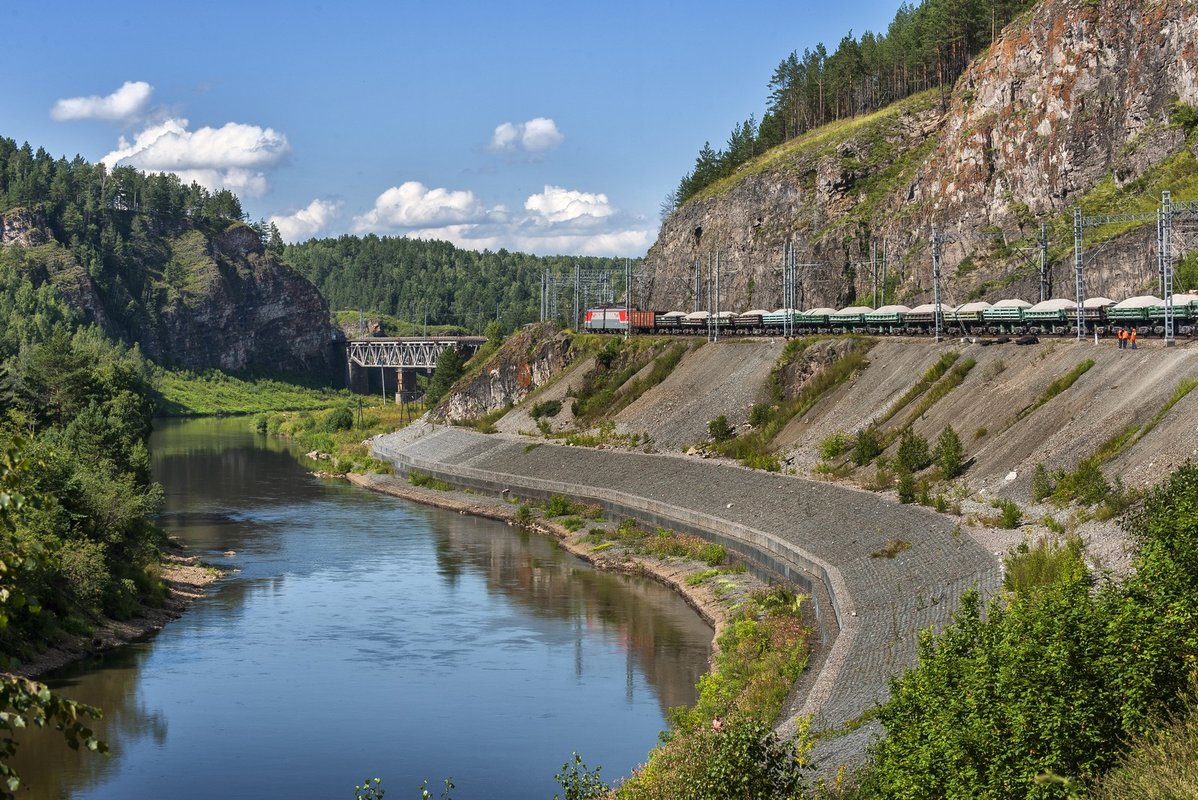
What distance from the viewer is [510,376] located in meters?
140

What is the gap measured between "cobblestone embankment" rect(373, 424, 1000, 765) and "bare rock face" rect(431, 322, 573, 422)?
29.1 m

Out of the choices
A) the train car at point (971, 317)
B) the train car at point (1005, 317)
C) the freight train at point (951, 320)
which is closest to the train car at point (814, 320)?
the freight train at point (951, 320)

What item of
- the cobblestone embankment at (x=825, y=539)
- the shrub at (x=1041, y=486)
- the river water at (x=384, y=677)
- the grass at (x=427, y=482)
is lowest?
the river water at (x=384, y=677)

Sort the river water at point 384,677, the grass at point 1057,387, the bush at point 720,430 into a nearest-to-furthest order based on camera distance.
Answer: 1. the river water at point 384,677
2. the grass at point 1057,387
3. the bush at point 720,430

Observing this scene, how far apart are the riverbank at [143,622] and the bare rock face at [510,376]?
65194 millimetres

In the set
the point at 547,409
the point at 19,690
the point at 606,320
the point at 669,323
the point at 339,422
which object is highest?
the point at 606,320

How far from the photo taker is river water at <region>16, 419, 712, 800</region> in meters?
38.3

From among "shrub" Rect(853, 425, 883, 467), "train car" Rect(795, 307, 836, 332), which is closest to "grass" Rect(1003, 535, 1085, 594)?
"shrub" Rect(853, 425, 883, 467)

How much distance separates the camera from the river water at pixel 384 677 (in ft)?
126

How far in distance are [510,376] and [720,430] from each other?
52.1 metres

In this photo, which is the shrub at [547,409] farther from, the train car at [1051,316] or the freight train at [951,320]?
the train car at [1051,316]

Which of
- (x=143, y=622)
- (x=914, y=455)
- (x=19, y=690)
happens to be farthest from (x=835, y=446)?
(x=19, y=690)

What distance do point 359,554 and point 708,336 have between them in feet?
155

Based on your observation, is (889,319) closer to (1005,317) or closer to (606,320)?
(1005,317)
